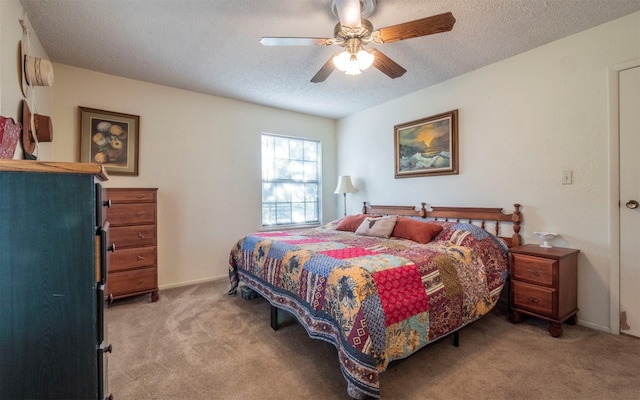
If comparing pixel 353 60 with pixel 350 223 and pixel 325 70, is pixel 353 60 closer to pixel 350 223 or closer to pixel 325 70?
pixel 325 70

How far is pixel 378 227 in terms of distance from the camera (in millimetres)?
3092

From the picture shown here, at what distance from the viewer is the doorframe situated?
7.29 feet

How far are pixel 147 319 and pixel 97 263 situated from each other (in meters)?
2.03

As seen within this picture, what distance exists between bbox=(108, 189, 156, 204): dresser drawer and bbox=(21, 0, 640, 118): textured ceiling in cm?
129

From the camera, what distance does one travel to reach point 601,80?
2.29 metres

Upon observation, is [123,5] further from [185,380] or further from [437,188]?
[437,188]

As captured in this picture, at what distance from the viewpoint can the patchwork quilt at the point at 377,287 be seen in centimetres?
151

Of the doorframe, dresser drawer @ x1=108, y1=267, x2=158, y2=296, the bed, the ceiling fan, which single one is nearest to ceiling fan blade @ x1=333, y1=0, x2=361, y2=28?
the ceiling fan

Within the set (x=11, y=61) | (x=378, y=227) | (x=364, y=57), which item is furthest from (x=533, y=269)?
(x=11, y=61)

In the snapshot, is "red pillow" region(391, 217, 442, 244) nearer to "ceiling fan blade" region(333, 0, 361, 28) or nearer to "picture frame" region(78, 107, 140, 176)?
"ceiling fan blade" region(333, 0, 361, 28)

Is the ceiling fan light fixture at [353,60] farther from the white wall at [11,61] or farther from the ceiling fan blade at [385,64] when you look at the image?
the white wall at [11,61]

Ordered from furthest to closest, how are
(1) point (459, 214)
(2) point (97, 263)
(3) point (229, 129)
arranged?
(3) point (229, 129), (1) point (459, 214), (2) point (97, 263)

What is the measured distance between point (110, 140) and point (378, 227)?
313 centimetres

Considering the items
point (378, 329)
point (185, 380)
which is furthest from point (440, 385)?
point (185, 380)
